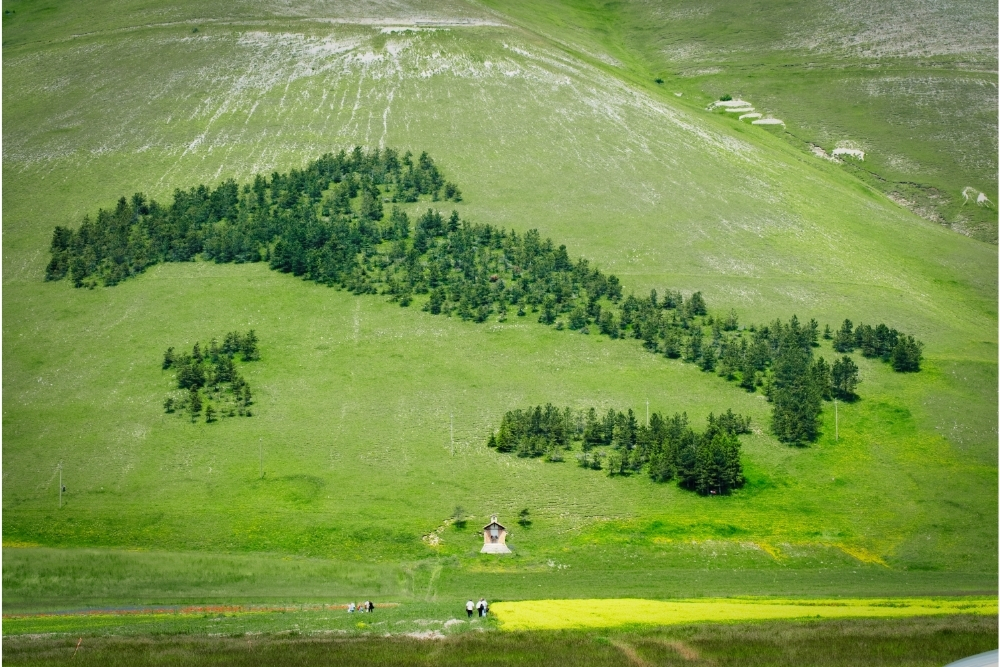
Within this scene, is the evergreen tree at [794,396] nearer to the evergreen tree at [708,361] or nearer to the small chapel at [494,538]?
the evergreen tree at [708,361]

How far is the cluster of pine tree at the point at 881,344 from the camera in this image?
427ft

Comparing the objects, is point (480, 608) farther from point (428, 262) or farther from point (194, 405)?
point (428, 262)

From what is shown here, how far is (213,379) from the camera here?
120625 mm

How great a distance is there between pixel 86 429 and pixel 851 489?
256ft

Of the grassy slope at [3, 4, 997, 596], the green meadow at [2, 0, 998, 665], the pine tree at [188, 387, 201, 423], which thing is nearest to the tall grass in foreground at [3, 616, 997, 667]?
the green meadow at [2, 0, 998, 665]

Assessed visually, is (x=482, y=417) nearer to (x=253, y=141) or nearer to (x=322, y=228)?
(x=322, y=228)

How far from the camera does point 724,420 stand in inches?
4392

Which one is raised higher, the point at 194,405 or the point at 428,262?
the point at 428,262

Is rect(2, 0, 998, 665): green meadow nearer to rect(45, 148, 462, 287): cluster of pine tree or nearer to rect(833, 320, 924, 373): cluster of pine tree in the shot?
rect(833, 320, 924, 373): cluster of pine tree

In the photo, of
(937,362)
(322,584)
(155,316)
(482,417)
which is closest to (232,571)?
(322,584)

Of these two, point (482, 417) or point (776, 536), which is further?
point (482, 417)

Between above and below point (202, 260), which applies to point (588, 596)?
below

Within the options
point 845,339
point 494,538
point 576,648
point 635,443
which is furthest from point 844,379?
point 576,648

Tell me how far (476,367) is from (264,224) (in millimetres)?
51629
